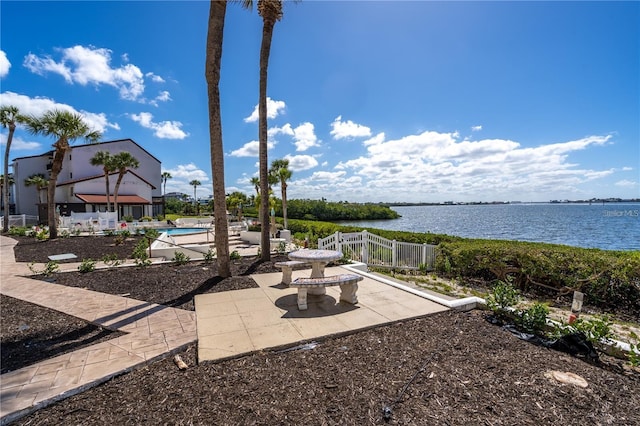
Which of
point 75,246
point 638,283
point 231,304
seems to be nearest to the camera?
point 231,304

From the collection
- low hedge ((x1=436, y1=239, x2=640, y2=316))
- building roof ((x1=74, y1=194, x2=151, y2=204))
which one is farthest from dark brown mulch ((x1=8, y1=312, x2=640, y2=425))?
building roof ((x1=74, y1=194, x2=151, y2=204))

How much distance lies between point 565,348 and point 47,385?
5.92 metres

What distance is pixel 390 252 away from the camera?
1110 centimetres

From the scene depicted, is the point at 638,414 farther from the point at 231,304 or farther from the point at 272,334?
the point at 231,304

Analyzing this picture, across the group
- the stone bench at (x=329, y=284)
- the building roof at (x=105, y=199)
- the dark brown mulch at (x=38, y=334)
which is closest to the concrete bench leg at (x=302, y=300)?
the stone bench at (x=329, y=284)

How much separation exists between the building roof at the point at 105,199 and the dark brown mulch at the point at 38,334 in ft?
90.8

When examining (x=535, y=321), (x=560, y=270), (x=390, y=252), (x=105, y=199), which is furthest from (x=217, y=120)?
(x=105, y=199)

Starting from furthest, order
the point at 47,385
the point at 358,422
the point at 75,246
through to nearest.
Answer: the point at 75,246, the point at 47,385, the point at 358,422

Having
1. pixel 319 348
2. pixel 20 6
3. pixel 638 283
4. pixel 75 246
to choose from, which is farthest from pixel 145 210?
pixel 638 283

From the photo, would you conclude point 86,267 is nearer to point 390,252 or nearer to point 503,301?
point 390,252

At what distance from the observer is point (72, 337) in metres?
4.06

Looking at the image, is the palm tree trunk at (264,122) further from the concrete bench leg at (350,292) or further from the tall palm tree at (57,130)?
the tall palm tree at (57,130)

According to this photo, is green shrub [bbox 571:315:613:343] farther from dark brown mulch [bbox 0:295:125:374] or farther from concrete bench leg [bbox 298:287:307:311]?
dark brown mulch [bbox 0:295:125:374]

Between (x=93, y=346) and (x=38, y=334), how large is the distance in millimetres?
1165
